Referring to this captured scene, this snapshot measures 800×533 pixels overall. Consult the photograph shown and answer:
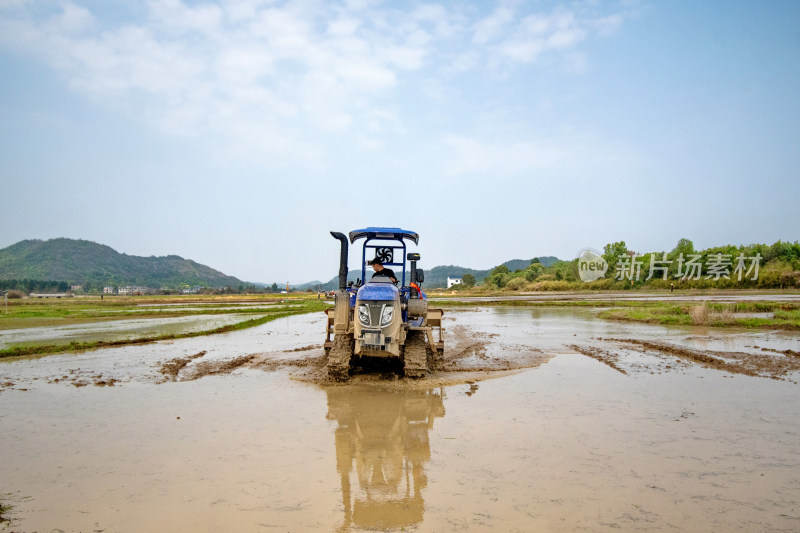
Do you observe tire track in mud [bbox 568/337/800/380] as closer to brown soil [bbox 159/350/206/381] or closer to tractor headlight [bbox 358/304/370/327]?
tractor headlight [bbox 358/304/370/327]

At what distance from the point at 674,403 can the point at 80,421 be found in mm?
9338

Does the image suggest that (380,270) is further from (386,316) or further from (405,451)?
(405,451)

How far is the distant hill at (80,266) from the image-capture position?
15488 centimetres

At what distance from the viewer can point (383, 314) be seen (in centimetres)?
856

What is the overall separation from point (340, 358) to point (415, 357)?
1.54 m

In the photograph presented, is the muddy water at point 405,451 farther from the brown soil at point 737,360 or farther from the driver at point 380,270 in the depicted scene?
the driver at point 380,270

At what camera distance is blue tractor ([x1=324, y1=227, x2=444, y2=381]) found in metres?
8.59

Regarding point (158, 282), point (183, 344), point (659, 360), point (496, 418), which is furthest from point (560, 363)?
point (158, 282)

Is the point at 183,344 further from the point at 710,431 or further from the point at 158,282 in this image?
the point at 158,282

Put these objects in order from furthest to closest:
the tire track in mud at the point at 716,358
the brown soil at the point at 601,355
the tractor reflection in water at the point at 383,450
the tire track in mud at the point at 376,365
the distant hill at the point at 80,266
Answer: the distant hill at the point at 80,266, the brown soil at the point at 601,355, the tire track in mud at the point at 716,358, the tire track in mud at the point at 376,365, the tractor reflection in water at the point at 383,450

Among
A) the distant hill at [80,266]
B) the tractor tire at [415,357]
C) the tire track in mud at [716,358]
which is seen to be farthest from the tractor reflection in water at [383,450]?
the distant hill at [80,266]

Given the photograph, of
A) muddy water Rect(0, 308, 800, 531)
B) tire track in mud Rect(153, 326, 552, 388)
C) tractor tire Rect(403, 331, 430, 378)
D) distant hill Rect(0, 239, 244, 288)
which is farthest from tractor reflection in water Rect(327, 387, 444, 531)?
distant hill Rect(0, 239, 244, 288)

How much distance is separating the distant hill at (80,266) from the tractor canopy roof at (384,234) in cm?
15463

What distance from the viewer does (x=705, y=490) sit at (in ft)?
14.4
